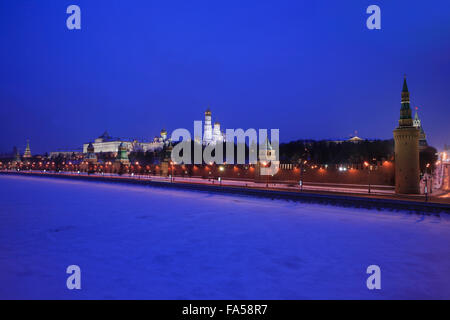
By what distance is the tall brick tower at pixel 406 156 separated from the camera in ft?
76.3

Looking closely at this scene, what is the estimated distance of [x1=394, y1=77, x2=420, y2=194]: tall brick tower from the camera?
23245 mm

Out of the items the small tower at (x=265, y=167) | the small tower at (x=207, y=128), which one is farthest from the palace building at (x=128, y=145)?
the small tower at (x=265, y=167)

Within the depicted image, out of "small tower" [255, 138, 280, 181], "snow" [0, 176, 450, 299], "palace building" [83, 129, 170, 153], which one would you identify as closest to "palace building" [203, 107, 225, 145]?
"palace building" [83, 129, 170, 153]

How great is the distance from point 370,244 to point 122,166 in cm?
6253

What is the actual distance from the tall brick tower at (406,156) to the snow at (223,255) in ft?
23.7

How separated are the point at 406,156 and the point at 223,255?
66.9 ft

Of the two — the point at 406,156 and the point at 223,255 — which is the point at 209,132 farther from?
the point at 223,255

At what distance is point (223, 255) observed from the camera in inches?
373

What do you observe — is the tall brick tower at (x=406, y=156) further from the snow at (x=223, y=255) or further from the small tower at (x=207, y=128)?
the small tower at (x=207, y=128)

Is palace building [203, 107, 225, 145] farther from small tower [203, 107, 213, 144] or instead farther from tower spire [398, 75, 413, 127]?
tower spire [398, 75, 413, 127]

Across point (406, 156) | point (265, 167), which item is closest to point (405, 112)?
Result: point (406, 156)

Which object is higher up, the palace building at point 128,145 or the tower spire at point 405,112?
the palace building at point 128,145
